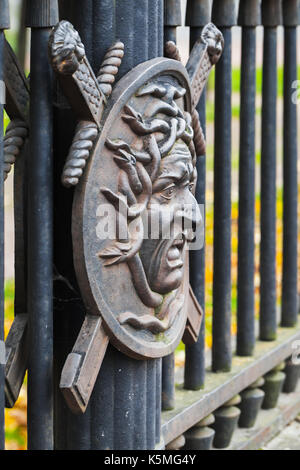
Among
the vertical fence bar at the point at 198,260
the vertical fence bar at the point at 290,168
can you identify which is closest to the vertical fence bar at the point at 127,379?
the vertical fence bar at the point at 198,260

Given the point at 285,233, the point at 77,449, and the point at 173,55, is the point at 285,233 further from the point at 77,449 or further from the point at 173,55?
the point at 77,449

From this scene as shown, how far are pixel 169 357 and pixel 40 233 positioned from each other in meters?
0.74

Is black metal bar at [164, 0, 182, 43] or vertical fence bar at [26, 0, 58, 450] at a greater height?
black metal bar at [164, 0, 182, 43]

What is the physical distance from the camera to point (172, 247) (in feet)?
6.63

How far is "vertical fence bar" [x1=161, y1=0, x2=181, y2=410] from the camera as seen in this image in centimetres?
233

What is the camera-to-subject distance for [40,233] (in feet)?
5.98

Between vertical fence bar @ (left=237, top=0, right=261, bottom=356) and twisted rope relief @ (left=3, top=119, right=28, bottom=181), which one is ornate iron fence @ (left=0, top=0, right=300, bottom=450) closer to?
twisted rope relief @ (left=3, top=119, right=28, bottom=181)

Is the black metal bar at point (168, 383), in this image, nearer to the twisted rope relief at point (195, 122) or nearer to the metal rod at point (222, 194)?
the metal rod at point (222, 194)

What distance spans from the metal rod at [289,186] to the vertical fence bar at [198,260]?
2.35 ft

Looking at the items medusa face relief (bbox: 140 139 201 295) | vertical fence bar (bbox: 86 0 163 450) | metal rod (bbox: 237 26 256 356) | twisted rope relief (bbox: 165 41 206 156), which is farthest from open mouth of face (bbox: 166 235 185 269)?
metal rod (bbox: 237 26 256 356)

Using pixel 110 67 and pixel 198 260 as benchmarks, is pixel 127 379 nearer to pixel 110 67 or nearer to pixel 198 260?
pixel 198 260

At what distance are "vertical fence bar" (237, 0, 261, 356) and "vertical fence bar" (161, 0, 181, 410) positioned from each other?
1.71 feet

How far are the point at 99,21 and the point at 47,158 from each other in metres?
0.35

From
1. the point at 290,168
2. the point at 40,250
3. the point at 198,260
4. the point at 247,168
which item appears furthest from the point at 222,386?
the point at 40,250
